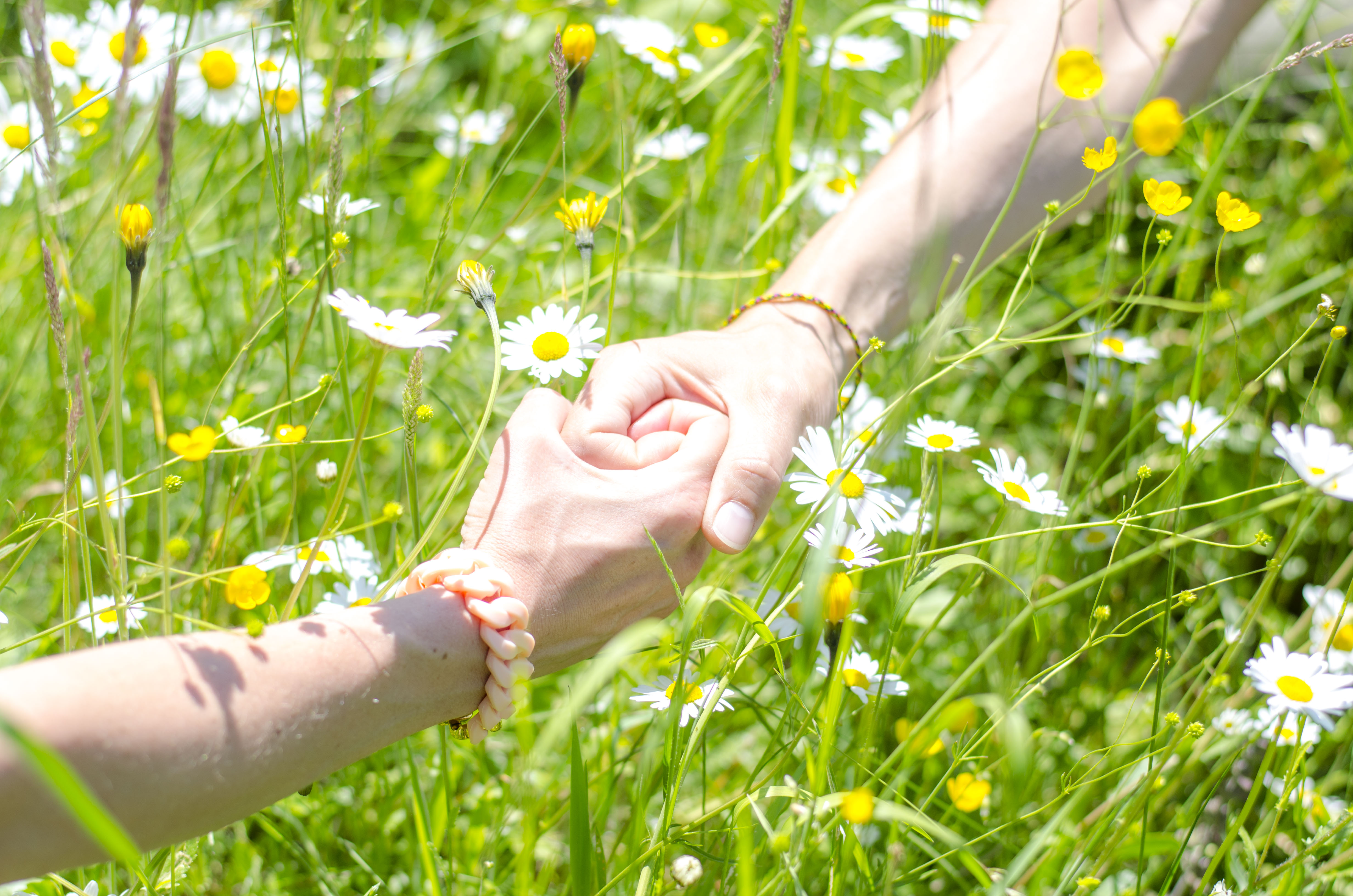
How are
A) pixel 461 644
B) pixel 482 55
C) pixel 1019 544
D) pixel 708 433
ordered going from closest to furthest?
1. pixel 461 644
2. pixel 708 433
3. pixel 1019 544
4. pixel 482 55

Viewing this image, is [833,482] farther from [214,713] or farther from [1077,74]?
[214,713]

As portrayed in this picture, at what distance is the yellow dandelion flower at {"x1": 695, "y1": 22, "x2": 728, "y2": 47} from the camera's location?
1.03m

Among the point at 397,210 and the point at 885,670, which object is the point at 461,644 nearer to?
the point at 885,670

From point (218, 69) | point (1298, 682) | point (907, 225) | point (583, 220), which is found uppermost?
point (218, 69)

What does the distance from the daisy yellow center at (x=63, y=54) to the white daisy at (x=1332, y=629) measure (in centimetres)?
130

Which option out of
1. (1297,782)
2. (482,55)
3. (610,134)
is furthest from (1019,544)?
(482,55)

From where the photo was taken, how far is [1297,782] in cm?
64

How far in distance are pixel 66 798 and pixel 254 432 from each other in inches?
20.8

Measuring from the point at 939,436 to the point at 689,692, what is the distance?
32 centimetres

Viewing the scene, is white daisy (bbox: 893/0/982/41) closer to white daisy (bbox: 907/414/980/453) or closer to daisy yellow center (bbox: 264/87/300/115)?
white daisy (bbox: 907/414/980/453)

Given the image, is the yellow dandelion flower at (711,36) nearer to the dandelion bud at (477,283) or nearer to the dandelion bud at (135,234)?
the dandelion bud at (477,283)

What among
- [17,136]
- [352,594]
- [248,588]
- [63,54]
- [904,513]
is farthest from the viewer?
[63,54]

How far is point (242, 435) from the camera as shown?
0.76 metres

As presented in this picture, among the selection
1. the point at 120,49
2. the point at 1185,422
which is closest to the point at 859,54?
the point at 1185,422
